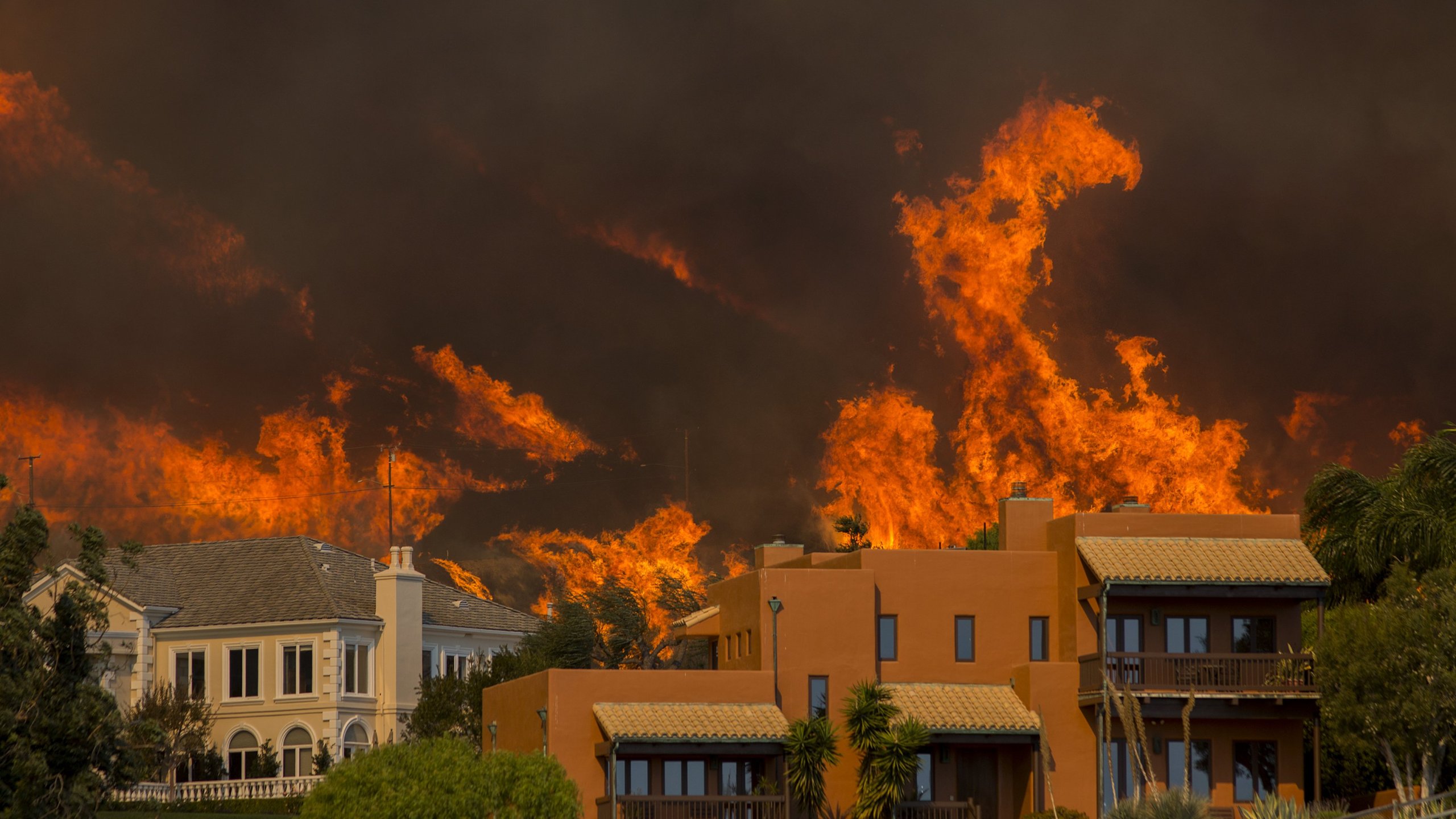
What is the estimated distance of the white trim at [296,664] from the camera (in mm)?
73750

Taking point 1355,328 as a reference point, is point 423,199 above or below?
above

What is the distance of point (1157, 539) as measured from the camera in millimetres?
48344

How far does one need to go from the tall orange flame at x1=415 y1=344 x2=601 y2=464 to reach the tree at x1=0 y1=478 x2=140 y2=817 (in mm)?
75899

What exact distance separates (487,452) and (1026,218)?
37876mm

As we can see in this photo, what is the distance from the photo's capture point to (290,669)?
74688mm

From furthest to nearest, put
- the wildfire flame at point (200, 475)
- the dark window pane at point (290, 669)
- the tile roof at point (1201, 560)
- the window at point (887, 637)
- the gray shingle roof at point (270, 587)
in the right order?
the wildfire flame at point (200, 475), the gray shingle roof at point (270, 587), the dark window pane at point (290, 669), the window at point (887, 637), the tile roof at point (1201, 560)

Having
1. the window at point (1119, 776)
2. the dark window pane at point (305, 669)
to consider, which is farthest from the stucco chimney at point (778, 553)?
the dark window pane at point (305, 669)

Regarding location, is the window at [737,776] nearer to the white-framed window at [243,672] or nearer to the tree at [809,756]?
the tree at [809,756]

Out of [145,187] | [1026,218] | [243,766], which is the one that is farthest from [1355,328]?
[145,187]

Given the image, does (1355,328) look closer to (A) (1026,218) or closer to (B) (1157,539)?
(A) (1026,218)

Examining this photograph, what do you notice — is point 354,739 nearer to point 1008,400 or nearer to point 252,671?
point 252,671

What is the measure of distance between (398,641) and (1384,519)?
135ft

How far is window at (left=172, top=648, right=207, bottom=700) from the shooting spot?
245 feet

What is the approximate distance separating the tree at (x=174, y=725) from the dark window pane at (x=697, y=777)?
2469 cm
